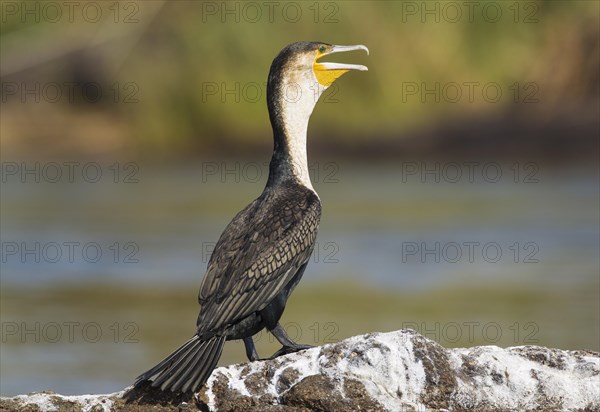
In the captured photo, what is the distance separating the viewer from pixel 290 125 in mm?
7281

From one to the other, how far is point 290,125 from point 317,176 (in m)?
15.5

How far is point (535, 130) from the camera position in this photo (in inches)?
892

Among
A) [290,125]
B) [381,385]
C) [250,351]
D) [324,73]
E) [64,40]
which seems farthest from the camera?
[64,40]

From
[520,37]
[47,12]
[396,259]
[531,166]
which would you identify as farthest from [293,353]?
[47,12]

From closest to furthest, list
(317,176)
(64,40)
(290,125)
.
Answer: (290,125) → (317,176) → (64,40)

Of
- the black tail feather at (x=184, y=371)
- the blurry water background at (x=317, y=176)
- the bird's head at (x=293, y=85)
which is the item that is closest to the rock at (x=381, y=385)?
the black tail feather at (x=184, y=371)

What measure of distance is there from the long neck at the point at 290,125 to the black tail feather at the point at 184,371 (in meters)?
1.30

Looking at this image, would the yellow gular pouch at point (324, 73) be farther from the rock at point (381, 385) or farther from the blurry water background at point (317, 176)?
the blurry water background at point (317, 176)

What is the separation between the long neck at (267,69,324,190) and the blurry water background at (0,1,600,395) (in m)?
2.87

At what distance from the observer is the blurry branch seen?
2612cm

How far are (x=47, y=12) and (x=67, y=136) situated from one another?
3459 millimetres

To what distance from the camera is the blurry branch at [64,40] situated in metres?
26.1

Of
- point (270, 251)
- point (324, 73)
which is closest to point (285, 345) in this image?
point (270, 251)

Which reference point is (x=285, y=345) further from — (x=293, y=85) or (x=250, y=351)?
(x=293, y=85)
